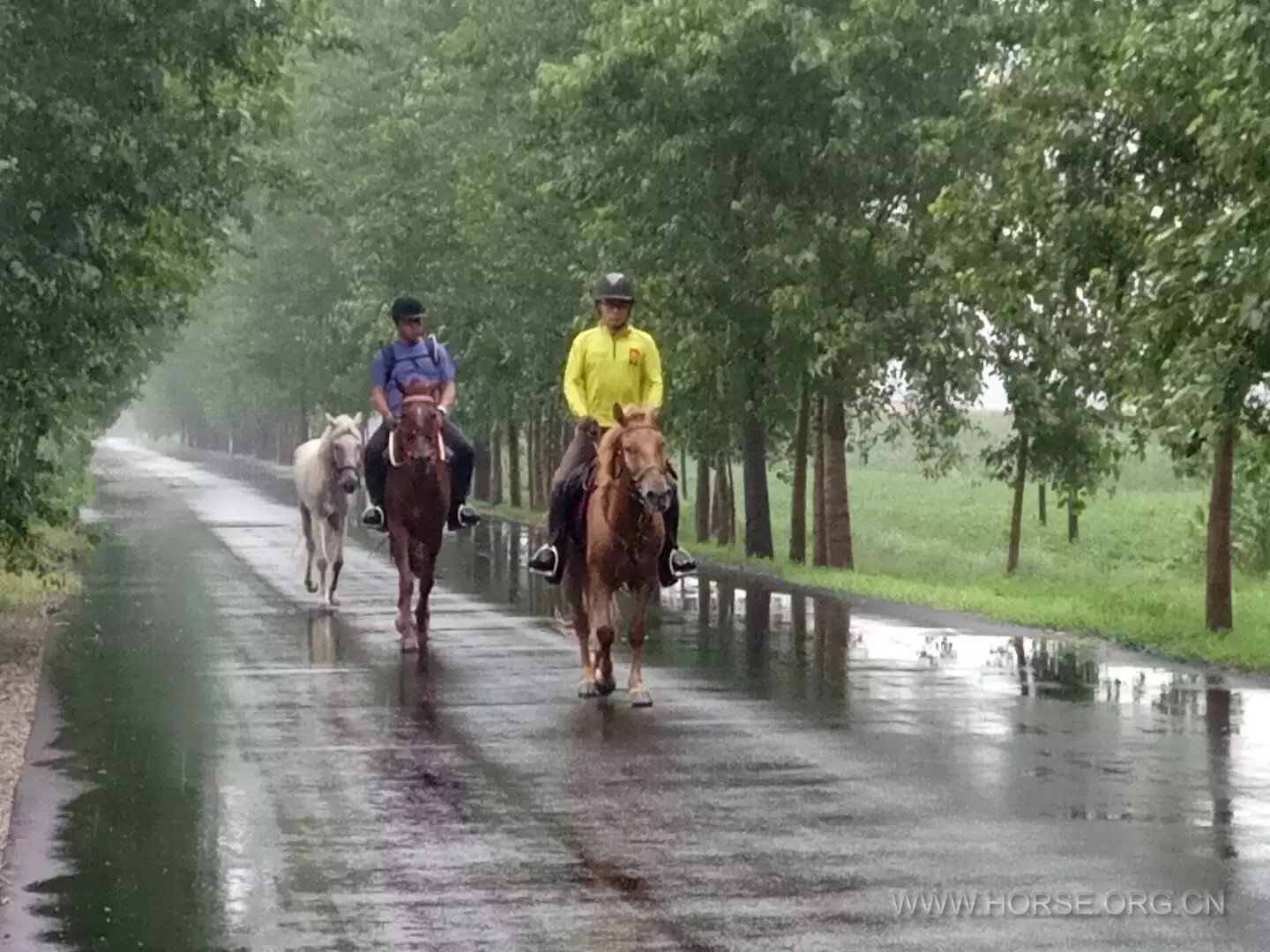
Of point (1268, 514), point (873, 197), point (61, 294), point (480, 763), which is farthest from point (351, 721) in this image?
point (1268, 514)

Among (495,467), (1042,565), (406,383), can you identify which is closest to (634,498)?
(406,383)

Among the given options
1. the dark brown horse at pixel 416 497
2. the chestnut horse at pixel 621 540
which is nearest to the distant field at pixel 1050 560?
the chestnut horse at pixel 621 540

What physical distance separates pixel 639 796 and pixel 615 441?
3.65 metres

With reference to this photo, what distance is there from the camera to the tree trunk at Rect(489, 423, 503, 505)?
183 ft

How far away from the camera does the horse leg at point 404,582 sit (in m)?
18.5

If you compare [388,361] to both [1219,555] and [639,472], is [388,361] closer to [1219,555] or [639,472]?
[639,472]

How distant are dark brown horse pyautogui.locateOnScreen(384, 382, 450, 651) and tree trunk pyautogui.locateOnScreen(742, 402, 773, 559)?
14.2m

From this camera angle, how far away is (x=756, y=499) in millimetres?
33375

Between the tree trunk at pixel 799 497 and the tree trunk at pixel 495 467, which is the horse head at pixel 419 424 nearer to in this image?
the tree trunk at pixel 799 497

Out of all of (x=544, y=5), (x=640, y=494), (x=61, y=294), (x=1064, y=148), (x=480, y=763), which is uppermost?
(x=544, y=5)

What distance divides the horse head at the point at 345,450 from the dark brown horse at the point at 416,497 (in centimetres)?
341

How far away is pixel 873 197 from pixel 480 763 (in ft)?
59.7

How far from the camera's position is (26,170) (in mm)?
16234

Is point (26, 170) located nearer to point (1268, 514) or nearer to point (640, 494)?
point (640, 494)
